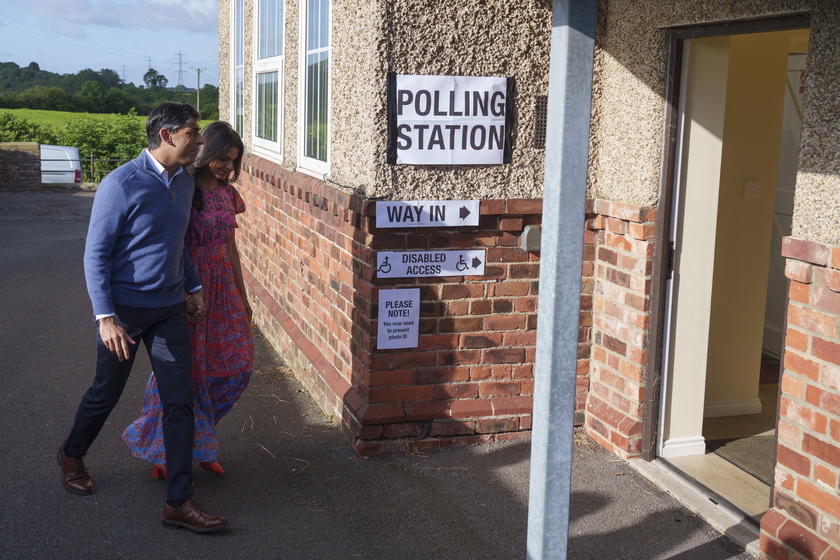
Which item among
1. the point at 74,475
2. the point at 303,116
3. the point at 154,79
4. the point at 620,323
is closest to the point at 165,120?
the point at 74,475

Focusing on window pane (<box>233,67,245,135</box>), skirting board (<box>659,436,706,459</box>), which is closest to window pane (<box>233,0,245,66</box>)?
window pane (<box>233,67,245,135</box>)

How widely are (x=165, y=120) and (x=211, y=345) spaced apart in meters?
1.32

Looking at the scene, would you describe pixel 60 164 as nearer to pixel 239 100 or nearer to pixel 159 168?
pixel 239 100

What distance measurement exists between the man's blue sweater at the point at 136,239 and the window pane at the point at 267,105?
358 cm

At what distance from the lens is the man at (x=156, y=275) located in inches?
166

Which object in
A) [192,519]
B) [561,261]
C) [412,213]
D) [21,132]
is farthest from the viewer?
[21,132]

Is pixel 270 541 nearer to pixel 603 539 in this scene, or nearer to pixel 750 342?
pixel 603 539

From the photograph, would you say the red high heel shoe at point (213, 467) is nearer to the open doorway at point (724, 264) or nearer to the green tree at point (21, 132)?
the open doorway at point (724, 264)

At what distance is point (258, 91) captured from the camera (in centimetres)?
884

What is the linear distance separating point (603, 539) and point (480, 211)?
1896 mm

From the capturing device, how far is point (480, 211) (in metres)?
5.13

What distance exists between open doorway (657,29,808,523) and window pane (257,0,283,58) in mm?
3860

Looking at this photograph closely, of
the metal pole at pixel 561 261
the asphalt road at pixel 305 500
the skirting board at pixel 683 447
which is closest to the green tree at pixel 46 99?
the asphalt road at pixel 305 500

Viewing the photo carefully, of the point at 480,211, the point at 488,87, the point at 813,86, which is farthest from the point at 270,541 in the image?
the point at 813,86
